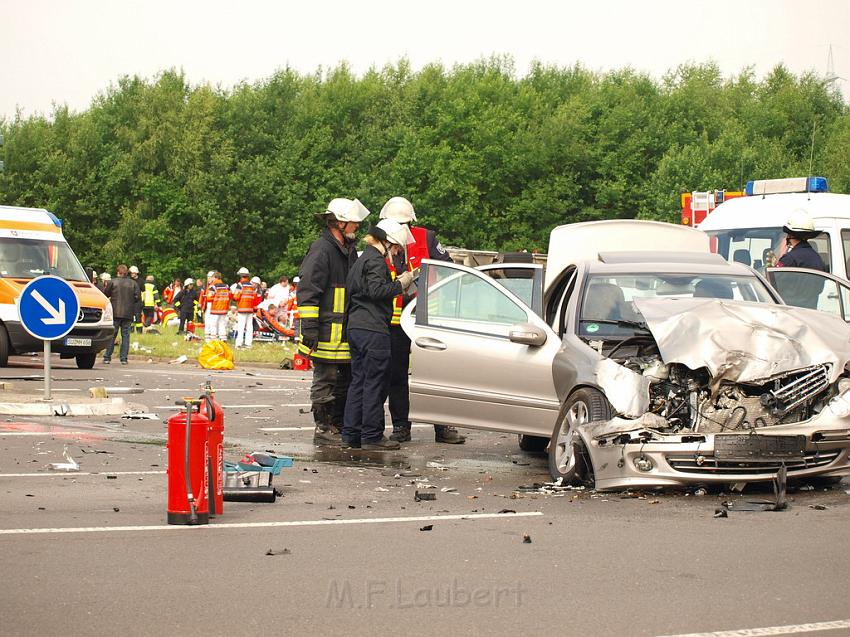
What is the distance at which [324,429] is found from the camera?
12.3 meters

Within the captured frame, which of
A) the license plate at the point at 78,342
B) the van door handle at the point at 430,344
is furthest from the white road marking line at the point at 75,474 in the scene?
the license plate at the point at 78,342

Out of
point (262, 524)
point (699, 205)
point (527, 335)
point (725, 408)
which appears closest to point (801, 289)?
point (527, 335)

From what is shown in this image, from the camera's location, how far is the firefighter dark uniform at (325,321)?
39.0ft

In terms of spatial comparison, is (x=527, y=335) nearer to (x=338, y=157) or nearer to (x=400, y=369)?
(x=400, y=369)

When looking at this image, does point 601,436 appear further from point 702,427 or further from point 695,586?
point 695,586

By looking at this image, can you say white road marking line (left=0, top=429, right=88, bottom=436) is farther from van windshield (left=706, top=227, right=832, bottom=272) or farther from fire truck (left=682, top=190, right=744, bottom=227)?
fire truck (left=682, top=190, right=744, bottom=227)

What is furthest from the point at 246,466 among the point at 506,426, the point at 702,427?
the point at 702,427

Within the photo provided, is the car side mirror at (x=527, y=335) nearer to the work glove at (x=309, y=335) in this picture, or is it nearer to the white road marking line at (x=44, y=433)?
the work glove at (x=309, y=335)

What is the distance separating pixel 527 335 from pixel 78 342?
1394cm

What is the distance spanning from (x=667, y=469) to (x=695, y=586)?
2581 mm

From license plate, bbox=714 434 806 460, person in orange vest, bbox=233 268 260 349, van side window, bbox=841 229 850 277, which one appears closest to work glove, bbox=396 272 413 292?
license plate, bbox=714 434 806 460

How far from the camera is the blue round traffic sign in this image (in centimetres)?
1422

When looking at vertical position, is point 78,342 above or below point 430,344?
below

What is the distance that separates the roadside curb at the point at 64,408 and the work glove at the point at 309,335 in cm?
372
